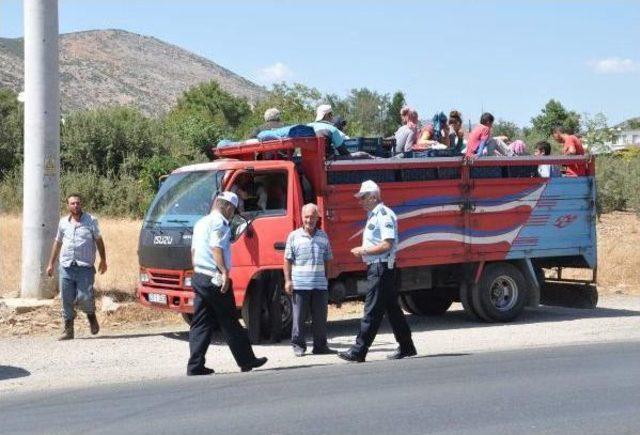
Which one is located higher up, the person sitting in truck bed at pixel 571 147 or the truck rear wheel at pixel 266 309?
the person sitting in truck bed at pixel 571 147

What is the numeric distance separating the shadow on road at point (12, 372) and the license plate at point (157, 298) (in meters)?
2.30

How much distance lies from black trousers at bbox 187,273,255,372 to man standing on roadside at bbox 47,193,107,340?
11.4 ft

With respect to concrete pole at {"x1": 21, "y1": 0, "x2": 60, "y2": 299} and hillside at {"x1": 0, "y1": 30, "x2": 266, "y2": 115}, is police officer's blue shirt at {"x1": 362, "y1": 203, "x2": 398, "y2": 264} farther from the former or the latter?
hillside at {"x1": 0, "y1": 30, "x2": 266, "y2": 115}

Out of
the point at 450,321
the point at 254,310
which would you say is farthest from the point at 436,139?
the point at 254,310

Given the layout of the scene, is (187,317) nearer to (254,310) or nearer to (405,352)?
(254,310)

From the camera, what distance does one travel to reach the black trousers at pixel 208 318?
10.7 metres

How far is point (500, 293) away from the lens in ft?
50.4

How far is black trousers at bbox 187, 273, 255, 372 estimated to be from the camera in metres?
10.7

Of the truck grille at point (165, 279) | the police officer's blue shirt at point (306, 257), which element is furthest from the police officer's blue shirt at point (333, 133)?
the truck grille at point (165, 279)

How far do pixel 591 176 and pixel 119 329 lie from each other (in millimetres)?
7477

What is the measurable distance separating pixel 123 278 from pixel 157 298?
14.1ft

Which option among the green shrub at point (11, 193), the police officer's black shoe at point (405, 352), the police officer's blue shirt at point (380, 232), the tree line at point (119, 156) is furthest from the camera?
the tree line at point (119, 156)

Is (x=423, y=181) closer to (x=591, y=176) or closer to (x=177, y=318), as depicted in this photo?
(x=591, y=176)

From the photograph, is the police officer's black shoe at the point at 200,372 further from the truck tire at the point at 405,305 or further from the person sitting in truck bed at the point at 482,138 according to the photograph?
the person sitting in truck bed at the point at 482,138
